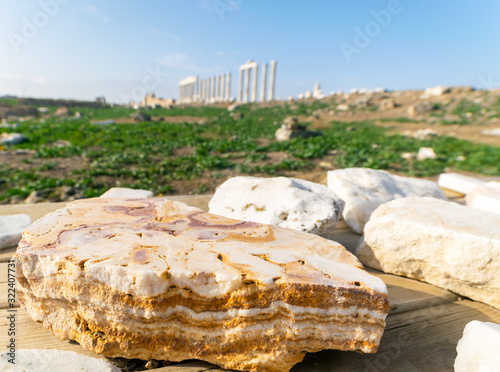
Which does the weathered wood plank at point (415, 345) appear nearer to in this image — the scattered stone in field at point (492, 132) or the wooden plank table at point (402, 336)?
the wooden plank table at point (402, 336)

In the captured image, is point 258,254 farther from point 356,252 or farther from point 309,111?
point 309,111

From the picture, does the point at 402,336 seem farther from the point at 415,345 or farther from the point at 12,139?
the point at 12,139

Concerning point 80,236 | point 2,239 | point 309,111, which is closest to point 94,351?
point 80,236

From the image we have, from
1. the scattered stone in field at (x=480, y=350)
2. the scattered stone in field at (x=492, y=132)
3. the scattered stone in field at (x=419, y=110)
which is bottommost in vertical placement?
the scattered stone in field at (x=480, y=350)

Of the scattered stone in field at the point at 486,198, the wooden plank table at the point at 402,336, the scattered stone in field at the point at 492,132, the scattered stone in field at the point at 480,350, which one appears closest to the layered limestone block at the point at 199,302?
the wooden plank table at the point at 402,336

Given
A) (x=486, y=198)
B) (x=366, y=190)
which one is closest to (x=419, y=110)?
(x=486, y=198)
